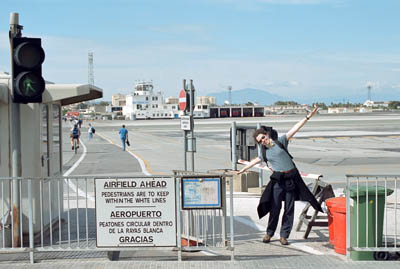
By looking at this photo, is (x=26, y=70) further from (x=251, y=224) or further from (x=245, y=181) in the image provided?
(x=245, y=181)

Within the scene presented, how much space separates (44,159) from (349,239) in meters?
4.68

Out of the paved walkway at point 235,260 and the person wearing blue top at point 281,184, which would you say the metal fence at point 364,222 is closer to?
the paved walkway at point 235,260

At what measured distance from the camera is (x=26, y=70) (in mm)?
6887

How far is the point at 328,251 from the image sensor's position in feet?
24.1

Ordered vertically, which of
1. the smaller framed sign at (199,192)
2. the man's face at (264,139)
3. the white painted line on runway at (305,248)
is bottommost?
the white painted line on runway at (305,248)

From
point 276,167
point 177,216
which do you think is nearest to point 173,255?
point 177,216

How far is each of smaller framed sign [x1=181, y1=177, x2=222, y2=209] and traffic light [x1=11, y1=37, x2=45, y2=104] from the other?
228 cm

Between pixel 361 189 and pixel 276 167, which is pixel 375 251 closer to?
pixel 361 189

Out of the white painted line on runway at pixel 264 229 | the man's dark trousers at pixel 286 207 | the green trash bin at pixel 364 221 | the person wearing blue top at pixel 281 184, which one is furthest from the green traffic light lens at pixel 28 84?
the green trash bin at pixel 364 221

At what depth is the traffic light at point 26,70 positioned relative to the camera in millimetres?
6836

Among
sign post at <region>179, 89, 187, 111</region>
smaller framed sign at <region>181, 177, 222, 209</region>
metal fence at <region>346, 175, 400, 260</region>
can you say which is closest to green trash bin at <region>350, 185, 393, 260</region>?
metal fence at <region>346, 175, 400, 260</region>

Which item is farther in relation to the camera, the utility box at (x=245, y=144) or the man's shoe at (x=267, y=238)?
the utility box at (x=245, y=144)

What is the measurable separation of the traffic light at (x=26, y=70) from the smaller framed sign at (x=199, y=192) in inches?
89.8

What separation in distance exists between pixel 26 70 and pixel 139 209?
2362 millimetres
